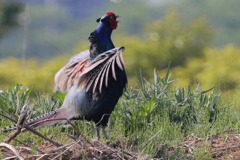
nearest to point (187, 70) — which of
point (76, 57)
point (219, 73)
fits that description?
point (219, 73)

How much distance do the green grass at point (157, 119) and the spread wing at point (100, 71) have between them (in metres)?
0.40

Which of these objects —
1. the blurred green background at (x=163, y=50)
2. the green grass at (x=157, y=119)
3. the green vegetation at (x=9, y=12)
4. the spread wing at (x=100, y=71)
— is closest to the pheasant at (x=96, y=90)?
the spread wing at (x=100, y=71)

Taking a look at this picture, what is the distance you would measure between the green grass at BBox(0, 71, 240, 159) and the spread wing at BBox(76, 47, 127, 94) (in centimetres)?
40

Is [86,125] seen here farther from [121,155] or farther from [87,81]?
[121,155]

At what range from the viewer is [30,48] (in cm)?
6156

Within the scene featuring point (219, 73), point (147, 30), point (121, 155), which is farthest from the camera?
point (147, 30)

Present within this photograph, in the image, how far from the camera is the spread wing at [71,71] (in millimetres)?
5555

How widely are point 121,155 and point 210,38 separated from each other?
43.5 ft

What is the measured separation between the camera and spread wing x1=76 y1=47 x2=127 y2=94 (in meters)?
4.71

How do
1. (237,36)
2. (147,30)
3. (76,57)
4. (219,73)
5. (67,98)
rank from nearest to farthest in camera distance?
1. (67,98)
2. (76,57)
3. (219,73)
4. (147,30)
5. (237,36)

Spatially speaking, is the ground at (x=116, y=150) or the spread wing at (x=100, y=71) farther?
the spread wing at (x=100, y=71)

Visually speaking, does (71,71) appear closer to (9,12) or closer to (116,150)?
(116,150)

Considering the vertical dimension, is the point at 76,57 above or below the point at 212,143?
above

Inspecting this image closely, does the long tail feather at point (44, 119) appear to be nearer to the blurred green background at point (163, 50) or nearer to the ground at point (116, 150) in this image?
the ground at point (116, 150)
